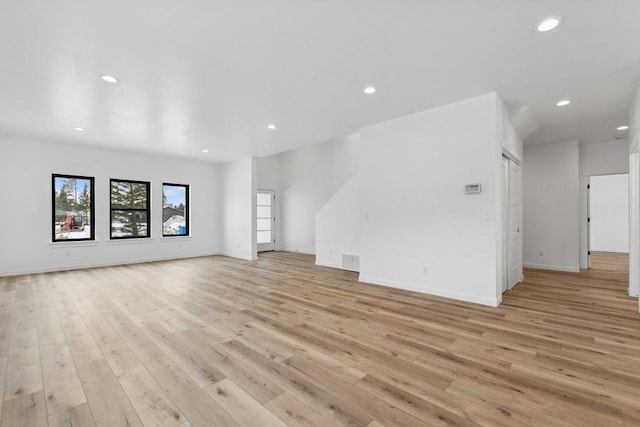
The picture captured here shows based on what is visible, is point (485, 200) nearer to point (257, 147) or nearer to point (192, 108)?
point (192, 108)

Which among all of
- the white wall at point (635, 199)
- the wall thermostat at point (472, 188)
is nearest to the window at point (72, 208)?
the wall thermostat at point (472, 188)

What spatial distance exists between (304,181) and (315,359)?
7666 millimetres

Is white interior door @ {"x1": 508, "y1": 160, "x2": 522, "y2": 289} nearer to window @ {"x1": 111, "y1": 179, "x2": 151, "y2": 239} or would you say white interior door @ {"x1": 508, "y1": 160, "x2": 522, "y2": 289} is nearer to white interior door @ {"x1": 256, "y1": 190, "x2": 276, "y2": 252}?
white interior door @ {"x1": 256, "y1": 190, "x2": 276, "y2": 252}

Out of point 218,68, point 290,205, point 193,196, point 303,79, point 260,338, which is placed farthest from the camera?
point 290,205

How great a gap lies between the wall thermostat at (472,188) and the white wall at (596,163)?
4.42m

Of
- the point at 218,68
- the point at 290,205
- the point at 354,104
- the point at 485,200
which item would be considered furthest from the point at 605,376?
the point at 290,205

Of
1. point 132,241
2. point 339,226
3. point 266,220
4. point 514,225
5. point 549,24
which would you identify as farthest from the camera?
point 266,220

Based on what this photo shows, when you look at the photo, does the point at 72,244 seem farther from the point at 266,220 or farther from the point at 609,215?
the point at 609,215

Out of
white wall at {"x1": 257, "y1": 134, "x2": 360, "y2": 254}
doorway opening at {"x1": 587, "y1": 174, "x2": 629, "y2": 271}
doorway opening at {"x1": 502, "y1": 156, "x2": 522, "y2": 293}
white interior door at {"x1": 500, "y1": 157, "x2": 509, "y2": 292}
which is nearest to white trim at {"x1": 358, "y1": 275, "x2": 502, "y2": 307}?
white interior door at {"x1": 500, "y1": 157, "x2": 509, "y2": 292}

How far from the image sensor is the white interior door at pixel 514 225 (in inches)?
186

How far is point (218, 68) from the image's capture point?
10.2ft

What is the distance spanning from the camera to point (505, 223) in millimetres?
4352

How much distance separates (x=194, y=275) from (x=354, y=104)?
14.7 feet

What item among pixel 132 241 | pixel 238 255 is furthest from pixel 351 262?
pixel 132 241
